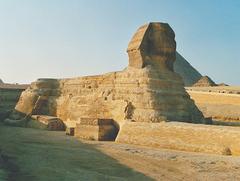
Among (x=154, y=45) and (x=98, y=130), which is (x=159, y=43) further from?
(x=98, y=130)

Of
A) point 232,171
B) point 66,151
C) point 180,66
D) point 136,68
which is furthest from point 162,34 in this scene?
point 180,66

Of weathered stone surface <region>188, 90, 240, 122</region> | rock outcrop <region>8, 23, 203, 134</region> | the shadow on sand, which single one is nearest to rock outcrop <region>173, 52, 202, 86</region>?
weathered stone surface <region>188, 90, 240, 122</region>

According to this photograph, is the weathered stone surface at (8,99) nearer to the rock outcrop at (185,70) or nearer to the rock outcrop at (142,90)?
the rock outcrop at (142,90)

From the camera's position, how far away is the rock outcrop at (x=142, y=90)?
14156mm

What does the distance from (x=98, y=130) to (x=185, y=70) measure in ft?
125

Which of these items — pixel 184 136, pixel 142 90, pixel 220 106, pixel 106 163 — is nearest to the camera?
pixel 106 163

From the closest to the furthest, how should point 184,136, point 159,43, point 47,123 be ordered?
point 184,136 < point 159,43 < point 47,123

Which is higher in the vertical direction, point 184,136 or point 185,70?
point 185,70

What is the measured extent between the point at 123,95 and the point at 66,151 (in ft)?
14.2

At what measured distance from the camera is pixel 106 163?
10.1 meters

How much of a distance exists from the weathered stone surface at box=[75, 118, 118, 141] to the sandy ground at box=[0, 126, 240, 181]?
1.46 m

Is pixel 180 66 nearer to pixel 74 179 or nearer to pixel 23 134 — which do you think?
pixel 23 134

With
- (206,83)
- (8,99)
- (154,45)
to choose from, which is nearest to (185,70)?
(206,83)

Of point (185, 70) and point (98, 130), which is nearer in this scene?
point (98, 130)
